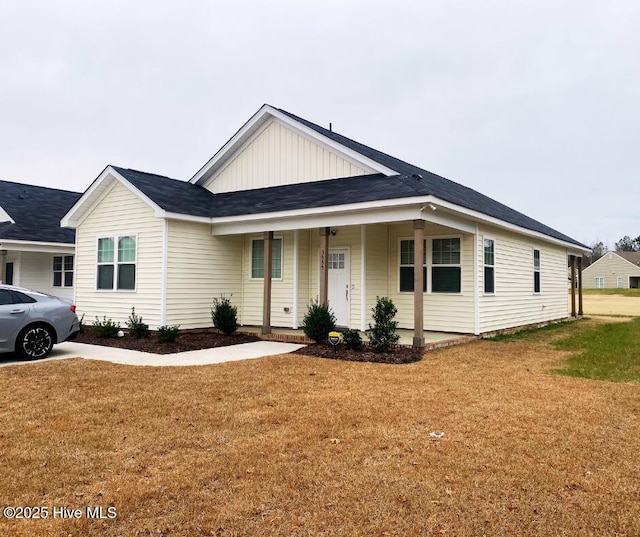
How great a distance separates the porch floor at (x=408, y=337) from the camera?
1140 cm

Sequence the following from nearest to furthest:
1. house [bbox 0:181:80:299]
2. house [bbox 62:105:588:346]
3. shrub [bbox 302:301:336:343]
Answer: shrub [bbox 302:301:336:343], house [bbox 62:105:588:346], house [bbox 0:181:80:299]

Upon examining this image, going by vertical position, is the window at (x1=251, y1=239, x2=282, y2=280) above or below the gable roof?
below

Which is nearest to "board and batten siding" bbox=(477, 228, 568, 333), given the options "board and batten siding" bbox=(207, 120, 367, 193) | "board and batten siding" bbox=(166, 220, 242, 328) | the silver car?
"board and batten siding" bbox=(207, 120, 367, 193)

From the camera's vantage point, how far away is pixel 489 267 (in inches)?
537

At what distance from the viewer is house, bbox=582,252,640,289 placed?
66.7 m

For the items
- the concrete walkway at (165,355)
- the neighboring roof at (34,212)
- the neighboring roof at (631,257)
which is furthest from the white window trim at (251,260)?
the neighboring roof at (631,257)

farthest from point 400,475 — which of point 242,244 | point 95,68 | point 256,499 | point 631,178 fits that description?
point 631,178

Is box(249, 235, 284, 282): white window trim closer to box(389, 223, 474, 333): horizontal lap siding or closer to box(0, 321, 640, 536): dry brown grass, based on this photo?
box(389, 223, 474, 333): horizontal lap siding

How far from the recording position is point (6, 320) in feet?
29.6

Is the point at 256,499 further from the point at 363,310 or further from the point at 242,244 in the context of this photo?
the point at 242,244

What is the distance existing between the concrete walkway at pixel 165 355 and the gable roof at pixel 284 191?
11.3ft

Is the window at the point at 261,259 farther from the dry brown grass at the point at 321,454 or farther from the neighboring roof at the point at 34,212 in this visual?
the neighboring roof at the point at 34,212

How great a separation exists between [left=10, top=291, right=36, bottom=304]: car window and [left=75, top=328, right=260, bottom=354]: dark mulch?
2310mm

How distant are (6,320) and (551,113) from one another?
76.9 ft
